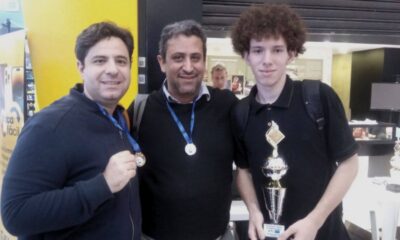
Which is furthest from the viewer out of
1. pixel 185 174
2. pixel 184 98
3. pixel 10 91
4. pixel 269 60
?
pixel 10 91

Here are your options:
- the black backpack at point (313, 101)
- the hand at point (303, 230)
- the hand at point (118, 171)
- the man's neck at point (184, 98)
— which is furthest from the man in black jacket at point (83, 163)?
the black backpack at point (313, 101)

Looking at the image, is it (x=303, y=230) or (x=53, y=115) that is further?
(x=303, y=230)

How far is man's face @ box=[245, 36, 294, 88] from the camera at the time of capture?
165 cm

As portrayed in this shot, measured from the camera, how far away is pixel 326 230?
5.74 ft

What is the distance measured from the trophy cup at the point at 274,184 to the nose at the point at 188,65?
538 mm

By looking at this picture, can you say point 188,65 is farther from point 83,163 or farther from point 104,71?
point 83,163

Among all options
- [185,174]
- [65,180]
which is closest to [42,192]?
[65,180]

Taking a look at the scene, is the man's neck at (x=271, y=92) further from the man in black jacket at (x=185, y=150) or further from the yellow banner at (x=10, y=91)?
the yellow banner at (x=10, y=91)

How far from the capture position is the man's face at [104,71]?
1.52 metres

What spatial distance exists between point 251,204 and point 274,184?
18 centimetres

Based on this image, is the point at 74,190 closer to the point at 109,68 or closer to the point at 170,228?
the point at 109,68

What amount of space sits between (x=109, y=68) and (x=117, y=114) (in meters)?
0.28

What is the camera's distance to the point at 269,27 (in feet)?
5.56

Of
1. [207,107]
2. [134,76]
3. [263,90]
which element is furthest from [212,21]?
[263,90]
